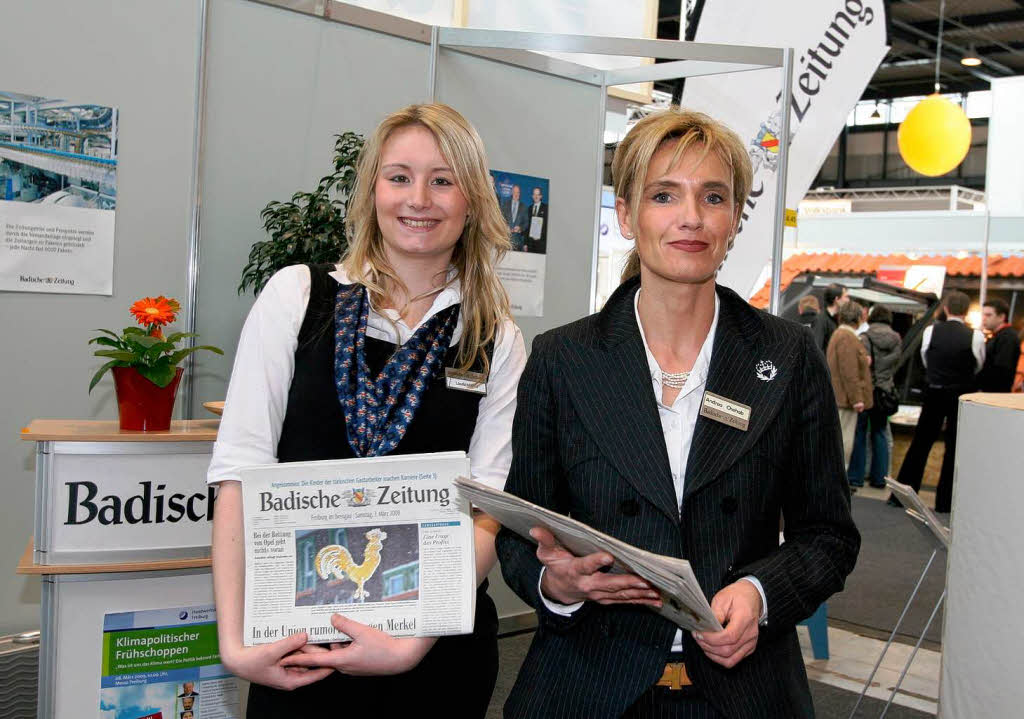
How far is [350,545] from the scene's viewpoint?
4.51ft

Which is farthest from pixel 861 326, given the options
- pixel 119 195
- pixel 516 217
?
pixel 119 195

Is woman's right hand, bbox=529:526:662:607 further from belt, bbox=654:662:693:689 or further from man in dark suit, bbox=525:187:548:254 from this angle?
man in dark suit, bbox=525:187:548:254

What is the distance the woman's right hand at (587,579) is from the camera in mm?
1198

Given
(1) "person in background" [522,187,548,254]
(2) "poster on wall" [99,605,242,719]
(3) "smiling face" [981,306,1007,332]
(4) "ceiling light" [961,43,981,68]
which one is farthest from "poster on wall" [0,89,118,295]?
(4) "ceiling light" [961,43,981,68]

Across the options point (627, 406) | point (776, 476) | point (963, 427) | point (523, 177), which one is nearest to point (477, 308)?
point (627, 406)

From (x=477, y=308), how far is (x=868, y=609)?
453cm

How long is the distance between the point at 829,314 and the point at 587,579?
8.70m

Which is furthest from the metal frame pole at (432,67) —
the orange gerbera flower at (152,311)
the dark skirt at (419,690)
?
the dark skirt at (419,690)

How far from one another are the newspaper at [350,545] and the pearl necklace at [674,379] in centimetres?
35

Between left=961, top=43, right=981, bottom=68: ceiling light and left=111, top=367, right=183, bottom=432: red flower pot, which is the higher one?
left=961, top=43, right=981, bottom=68: ceiling light

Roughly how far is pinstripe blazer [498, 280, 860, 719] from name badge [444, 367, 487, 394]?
0.10m

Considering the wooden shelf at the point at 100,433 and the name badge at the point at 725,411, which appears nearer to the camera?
the name badge at the point at 725,411

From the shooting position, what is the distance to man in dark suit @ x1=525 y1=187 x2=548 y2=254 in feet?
14.6

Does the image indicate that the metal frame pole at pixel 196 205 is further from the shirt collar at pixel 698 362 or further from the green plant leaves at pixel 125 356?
the shirt collar at pixel 698 362
